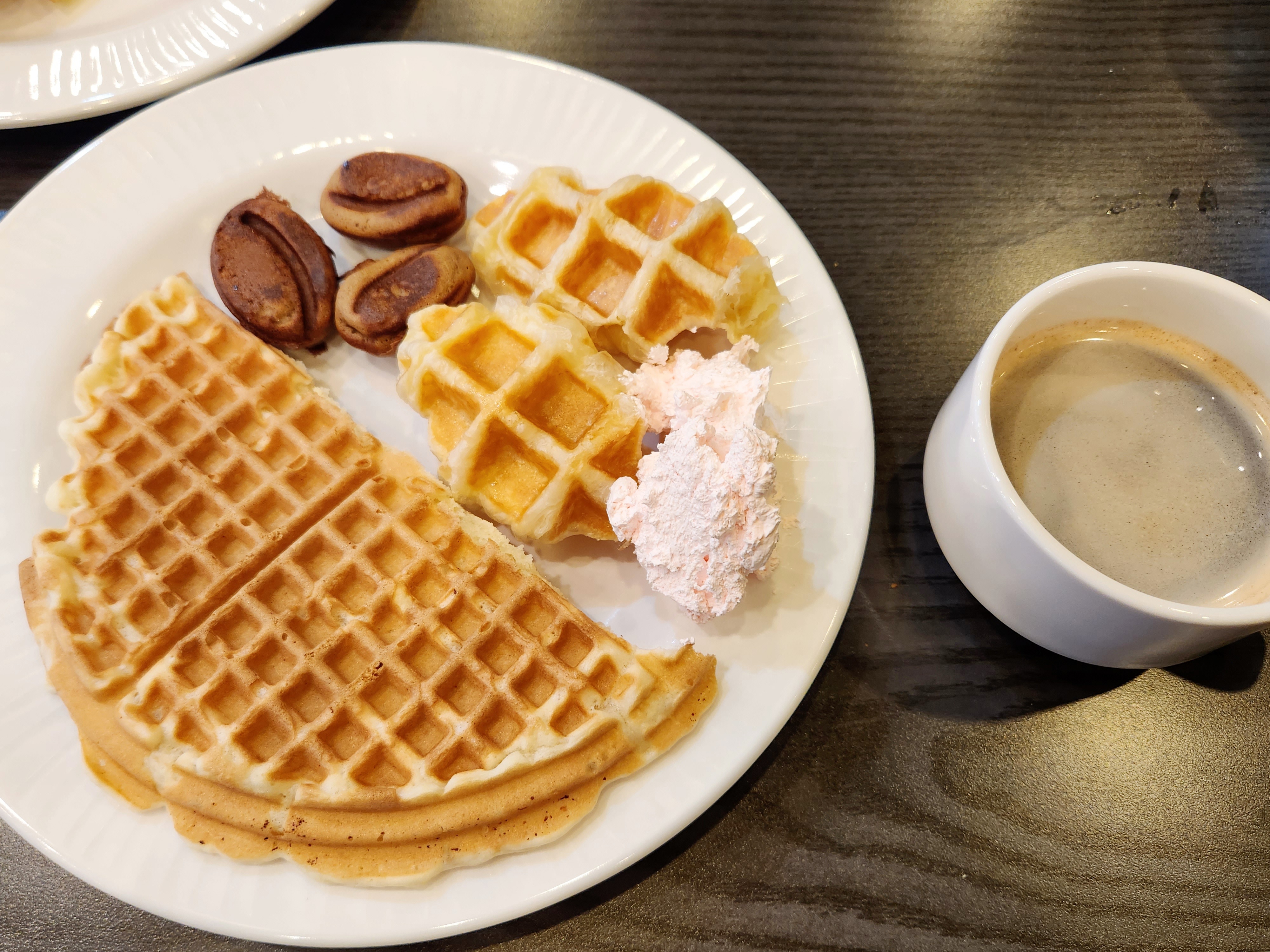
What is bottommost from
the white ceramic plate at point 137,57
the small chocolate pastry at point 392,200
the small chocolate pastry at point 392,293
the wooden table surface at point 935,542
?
the wooden table surface at point 935,542

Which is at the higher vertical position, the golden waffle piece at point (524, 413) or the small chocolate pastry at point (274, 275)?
the small chocolate pastry at point (274, 275)

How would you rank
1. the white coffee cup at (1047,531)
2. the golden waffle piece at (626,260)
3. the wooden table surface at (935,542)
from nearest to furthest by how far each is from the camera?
the white coffee cup at (1047,531)
the wooden table surface at (935,542)
the golden waffle piece at (626,260)

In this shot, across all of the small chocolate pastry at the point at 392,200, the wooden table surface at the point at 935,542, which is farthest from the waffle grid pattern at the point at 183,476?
the wooden table surface at the point at 935,542

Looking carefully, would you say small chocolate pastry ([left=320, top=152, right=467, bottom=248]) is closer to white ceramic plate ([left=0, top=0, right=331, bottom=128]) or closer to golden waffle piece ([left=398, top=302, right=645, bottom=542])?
golden waffle piece ([left=398, top=302, right=645, bottom=542])

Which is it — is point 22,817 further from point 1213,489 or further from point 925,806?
point 1213,489

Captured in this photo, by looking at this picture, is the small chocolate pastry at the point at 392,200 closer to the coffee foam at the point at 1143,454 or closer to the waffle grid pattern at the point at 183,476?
the waffle grid pattern at the point at 183,476

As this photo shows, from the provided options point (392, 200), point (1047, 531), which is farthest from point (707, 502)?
point (392, 200)

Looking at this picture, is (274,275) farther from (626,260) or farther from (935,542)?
(935,542)

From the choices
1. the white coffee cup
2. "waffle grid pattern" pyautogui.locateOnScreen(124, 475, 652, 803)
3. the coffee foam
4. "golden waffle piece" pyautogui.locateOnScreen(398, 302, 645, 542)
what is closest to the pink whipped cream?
"golden waffle piece" pyautogui.locateOnScreen(398, 302, 645, 542)
